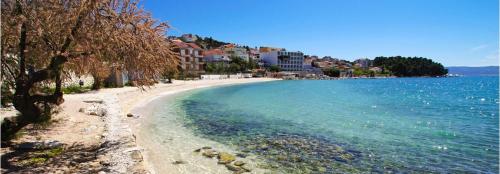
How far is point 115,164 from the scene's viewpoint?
30.9 feet

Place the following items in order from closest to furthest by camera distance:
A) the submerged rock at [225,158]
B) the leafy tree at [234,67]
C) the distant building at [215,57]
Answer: the submerged rock at [225,158]
the leafy tree at [234,67]
the distant building at [215,57]

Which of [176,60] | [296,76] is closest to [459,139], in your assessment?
[176,60]

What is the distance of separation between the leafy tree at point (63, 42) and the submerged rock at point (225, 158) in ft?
11.7

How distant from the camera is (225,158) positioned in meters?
11.9

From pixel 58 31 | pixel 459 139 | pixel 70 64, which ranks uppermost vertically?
pixel 58 31

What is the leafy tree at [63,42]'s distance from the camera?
9539 mm

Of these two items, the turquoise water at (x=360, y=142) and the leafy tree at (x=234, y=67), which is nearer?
the turquoise water at (x=360, y=142)

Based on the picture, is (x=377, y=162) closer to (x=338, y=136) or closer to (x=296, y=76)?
(x=338, y=136)

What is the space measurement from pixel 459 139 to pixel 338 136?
5541 millimetres

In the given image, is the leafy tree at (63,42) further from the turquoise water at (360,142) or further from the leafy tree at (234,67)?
the leafy tree at (234,67)

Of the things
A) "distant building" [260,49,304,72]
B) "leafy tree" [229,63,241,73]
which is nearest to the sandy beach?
"leafy tree" [229,63,241,73]

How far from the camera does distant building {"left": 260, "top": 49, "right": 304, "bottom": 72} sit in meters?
174

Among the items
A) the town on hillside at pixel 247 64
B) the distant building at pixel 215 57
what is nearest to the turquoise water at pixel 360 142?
the town on hillside at pixel 247 64

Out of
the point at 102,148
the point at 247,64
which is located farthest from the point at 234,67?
the point at 102,148
